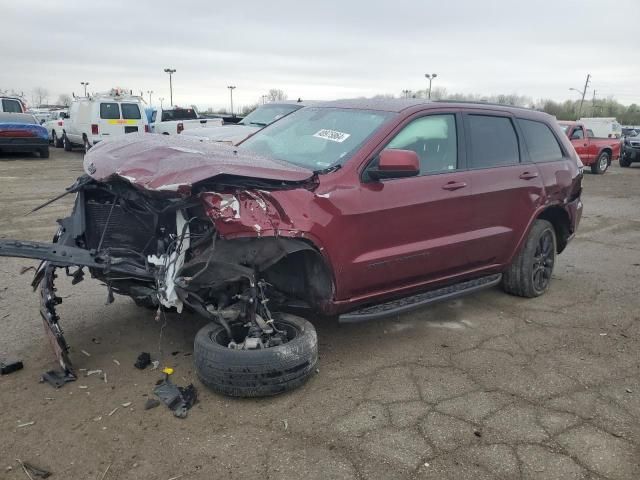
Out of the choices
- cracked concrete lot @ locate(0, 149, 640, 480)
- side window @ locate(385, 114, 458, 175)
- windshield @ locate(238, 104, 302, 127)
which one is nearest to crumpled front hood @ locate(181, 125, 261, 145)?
windshield @ locate(238, 104, 302, 127)

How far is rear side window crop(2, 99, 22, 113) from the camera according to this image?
1989cm

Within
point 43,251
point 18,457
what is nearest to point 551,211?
point 43,251

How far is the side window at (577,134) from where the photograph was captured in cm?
1978

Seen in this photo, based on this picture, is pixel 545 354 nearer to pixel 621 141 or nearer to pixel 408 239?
pixel 408 239

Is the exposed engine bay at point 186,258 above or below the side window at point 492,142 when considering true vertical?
below

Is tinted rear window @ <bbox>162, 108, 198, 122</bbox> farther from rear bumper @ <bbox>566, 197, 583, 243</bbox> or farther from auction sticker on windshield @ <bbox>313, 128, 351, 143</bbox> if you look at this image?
auction sticker on windshield @ <bbox>313, 128, 351, 143</bbox>

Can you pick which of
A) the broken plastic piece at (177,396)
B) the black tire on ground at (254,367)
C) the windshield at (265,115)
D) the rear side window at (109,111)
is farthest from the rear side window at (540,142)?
the rear side window at (109,111)

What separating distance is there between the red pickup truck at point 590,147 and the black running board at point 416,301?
16652 millimetres

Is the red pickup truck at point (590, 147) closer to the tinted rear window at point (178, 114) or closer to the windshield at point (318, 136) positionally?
the tinted rear window at point (178, 114)

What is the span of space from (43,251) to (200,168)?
1.06 m

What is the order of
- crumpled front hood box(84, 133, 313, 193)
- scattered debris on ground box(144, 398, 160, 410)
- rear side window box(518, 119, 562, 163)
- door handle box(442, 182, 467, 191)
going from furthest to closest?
rear side window box(518, 119, 562, 163), door handle box(442, 182, 467, 191), scattered debris on ground box(144, 398, 160, 410), crumpled front hood box(84, 133, 313, 193)

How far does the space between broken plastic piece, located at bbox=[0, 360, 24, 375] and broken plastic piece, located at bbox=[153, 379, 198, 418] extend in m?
1.01

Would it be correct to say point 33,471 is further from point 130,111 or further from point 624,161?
→ point 624,161

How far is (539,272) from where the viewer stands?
221 inches
